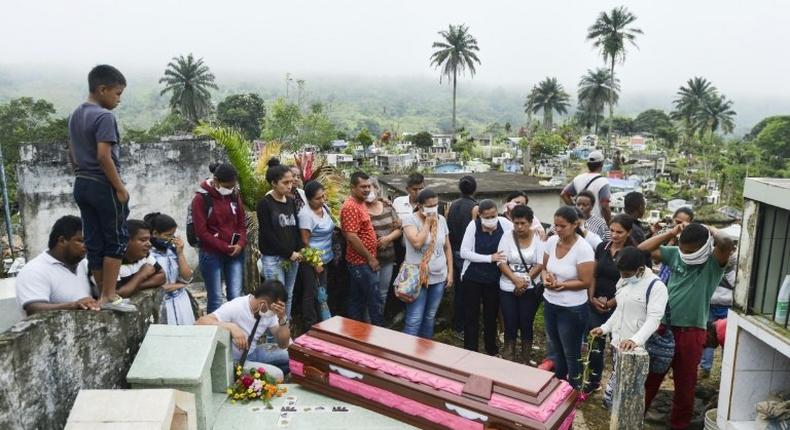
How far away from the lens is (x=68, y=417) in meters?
3.39

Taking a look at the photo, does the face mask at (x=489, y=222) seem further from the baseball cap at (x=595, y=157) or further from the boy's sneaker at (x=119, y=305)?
the boy's sneaker at (x=119, y=305)

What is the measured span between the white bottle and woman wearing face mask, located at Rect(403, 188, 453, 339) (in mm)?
3020

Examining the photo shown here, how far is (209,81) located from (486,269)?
76341 mm

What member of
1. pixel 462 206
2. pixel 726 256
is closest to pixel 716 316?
pixel 726 256

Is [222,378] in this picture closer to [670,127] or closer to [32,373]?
[32,373]

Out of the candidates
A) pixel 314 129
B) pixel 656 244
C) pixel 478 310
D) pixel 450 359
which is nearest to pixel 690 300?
pixel 656 244

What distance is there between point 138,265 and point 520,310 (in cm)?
369

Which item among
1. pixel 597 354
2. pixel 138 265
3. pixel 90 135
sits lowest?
pixel 597 354

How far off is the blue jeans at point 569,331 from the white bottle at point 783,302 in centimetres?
153

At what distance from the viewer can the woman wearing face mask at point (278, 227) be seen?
592 centimetres

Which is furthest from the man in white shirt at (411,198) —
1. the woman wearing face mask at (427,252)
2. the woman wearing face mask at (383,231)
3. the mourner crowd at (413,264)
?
the woman wearing face mask at (427,252)

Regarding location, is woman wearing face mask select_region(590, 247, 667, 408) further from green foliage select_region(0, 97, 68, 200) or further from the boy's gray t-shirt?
green foliage select_region(0, 97, 68, 200)

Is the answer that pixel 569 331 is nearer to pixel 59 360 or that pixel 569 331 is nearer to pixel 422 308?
pixel 422 308

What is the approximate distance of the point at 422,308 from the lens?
632 centimetres
